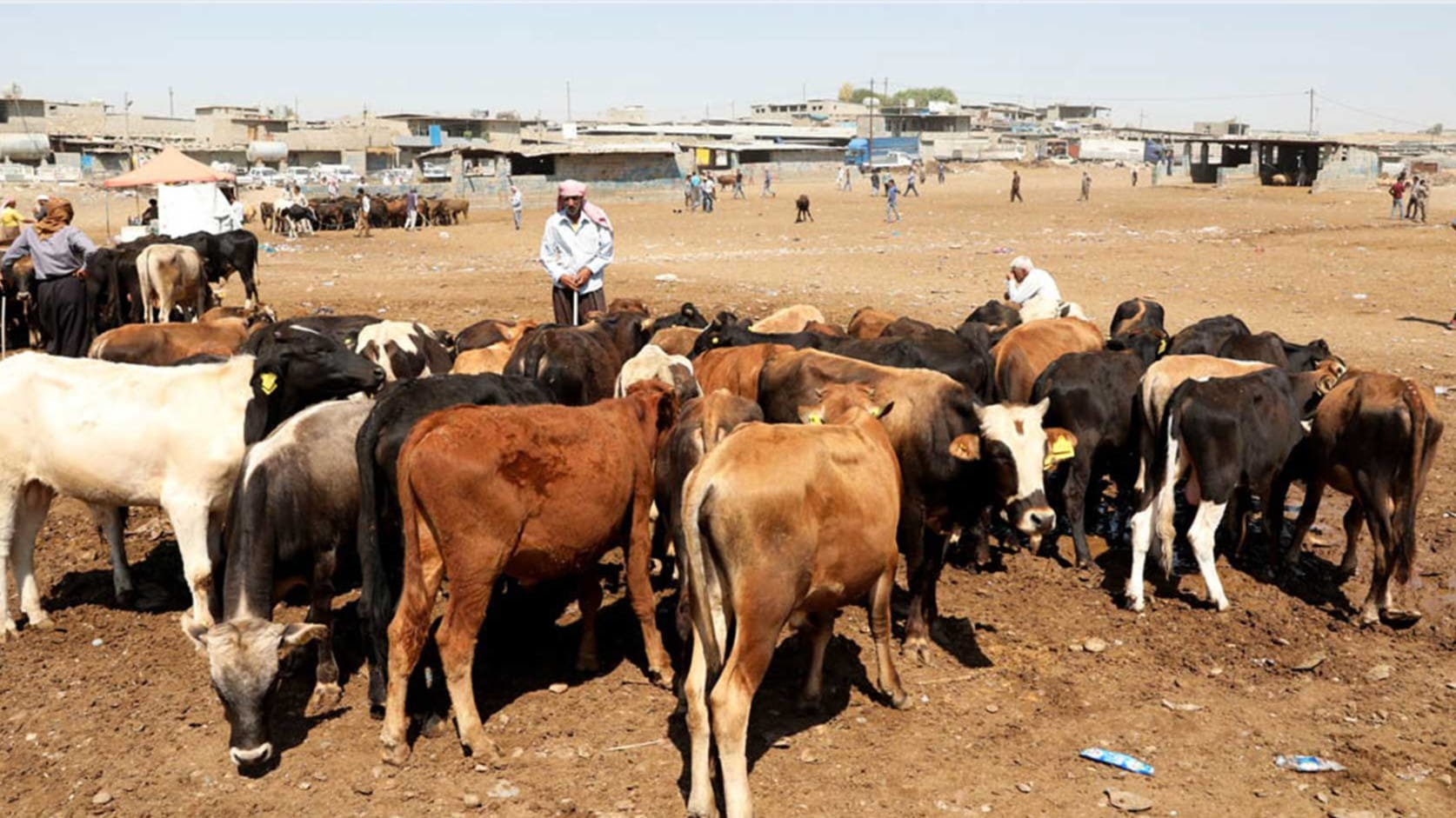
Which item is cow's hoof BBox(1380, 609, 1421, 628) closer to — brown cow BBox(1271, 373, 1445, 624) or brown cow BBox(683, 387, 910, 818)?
brown cow BBox(1271, 373, 1445, 624)

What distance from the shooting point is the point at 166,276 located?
1568 centimetres

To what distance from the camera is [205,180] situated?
89.6ft

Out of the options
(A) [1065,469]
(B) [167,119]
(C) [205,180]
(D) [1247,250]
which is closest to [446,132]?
(B) [167,119]

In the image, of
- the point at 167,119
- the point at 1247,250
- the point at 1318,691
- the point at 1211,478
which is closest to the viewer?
the point at 1318,691

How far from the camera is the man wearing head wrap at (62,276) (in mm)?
12211

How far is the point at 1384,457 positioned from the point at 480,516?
5.48 m

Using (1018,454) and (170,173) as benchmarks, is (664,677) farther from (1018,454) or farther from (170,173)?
(170,173)

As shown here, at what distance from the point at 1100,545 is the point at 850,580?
4.02 metres

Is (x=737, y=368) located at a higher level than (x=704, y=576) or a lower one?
higher

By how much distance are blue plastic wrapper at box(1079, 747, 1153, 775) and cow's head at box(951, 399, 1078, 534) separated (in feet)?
3.64

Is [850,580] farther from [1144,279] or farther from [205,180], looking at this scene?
[205,180]

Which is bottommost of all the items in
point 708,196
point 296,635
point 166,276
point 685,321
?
point 296,635

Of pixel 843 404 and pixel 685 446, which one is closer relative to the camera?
pixel 685 446

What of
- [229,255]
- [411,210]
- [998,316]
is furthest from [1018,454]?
[411,210]
